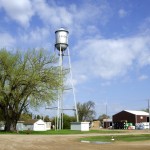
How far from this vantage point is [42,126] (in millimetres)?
76062

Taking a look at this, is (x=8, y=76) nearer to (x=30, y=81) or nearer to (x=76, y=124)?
(x=30, y=81)

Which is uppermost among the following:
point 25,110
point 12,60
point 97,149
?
point 12,60

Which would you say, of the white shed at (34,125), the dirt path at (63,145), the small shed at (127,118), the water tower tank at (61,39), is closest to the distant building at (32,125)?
the white shed at (34,125)

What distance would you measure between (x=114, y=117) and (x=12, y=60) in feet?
204

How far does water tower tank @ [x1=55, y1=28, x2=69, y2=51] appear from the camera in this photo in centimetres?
6588

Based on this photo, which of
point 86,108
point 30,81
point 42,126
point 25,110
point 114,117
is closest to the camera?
point 30,81

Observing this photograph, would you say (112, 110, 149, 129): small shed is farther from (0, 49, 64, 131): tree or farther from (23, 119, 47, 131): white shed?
(0, 49, 64, 131): tree

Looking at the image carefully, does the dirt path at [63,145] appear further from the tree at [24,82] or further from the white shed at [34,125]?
the white shed at [34,125]

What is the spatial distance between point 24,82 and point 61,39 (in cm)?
2100

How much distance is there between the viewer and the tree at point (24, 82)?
4712cm

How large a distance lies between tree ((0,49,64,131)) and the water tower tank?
630 inches

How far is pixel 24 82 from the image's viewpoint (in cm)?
4731

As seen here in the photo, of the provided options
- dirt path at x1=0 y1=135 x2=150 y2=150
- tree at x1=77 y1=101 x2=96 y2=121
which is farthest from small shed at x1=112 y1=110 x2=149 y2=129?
dirt path at x1=0 y1=135 x2=150 y2=150

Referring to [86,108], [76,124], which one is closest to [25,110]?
[76,124]
